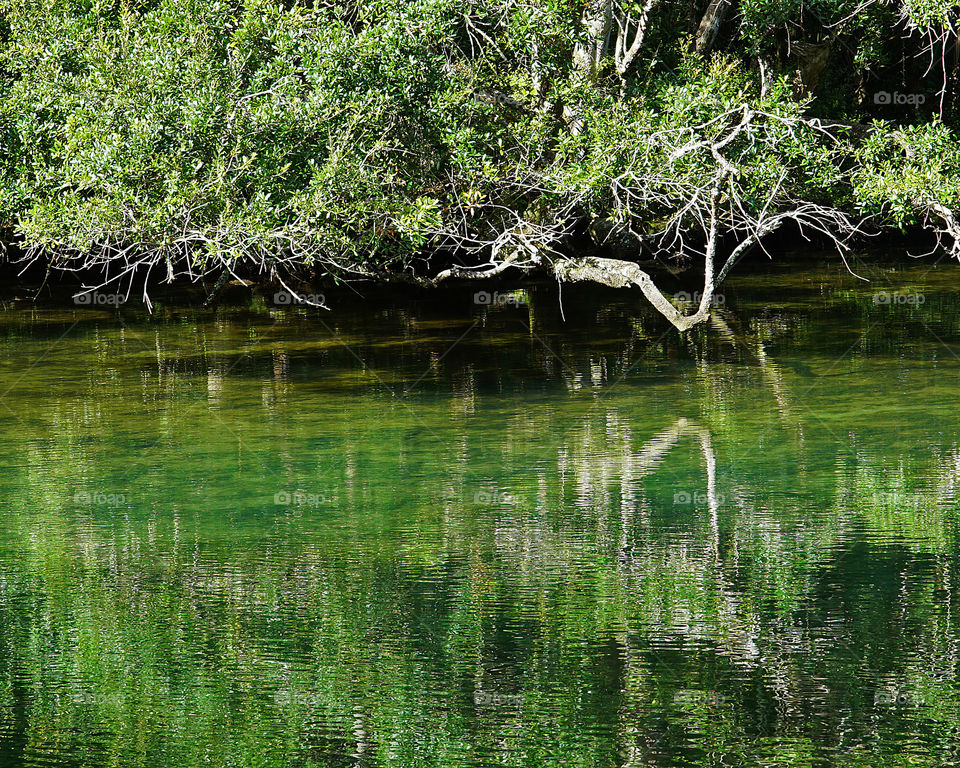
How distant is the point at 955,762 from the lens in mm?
4617

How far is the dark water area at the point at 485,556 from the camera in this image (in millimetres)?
5016

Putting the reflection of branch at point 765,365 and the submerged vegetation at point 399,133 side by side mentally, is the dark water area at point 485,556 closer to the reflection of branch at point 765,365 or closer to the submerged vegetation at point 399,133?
the reflection of branch at point 765,365

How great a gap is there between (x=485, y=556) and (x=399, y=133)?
21.3 ft

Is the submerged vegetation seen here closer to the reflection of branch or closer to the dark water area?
the reflection of branch

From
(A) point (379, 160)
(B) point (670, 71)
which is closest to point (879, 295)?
(B) point (670, 71)

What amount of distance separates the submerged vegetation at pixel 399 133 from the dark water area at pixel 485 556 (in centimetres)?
147

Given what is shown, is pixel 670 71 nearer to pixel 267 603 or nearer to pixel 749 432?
pixel 749 432

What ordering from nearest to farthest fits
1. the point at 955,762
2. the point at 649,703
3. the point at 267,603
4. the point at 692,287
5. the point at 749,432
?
Result: the point at 955,762
the point at 649,703
the point at 267,603
the point at 749,432
the point at 692,287

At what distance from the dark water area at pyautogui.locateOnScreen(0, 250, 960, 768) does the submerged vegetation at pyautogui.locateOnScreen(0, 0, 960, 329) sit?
1465 mm

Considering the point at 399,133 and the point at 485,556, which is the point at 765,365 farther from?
the point at 485,556

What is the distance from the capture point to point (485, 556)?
693 centimetres

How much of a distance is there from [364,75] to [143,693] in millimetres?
7545

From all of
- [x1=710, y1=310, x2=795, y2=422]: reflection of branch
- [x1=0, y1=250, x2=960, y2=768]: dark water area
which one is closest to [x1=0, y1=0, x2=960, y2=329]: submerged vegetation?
[x1=710, y1=310, x2=795, y2=422]: reflection of branch

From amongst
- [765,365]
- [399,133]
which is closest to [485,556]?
[765,365]
